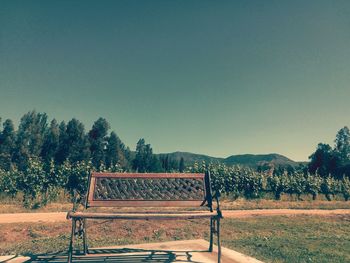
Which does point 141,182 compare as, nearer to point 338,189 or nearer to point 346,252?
point 346,252

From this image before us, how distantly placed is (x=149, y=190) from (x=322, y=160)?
7003 centimetres

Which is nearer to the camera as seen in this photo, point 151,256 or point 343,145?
point 151,256

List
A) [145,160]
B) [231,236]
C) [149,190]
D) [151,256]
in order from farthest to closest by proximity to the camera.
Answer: [145,160] < [231,236] < [149,190] < [151,256]

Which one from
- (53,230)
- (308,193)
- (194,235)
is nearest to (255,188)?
(308,193)

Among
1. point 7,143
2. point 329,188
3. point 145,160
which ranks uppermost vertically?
point 7,143

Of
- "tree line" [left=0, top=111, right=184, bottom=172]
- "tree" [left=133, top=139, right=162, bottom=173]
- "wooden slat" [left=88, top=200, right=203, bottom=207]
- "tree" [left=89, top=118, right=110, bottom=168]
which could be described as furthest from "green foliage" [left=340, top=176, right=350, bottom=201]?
"tree" [left=89, top=118, right=110, bottom=168]

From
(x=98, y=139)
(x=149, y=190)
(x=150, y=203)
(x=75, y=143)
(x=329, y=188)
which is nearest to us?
(x=150, y=203)

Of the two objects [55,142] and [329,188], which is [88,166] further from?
[55,142]

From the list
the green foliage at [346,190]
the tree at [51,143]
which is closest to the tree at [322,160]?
the green foliage at [346,190]

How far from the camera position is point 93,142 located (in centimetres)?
6519

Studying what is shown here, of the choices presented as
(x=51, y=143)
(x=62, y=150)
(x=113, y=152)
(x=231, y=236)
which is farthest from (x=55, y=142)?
(x=231, y=236)

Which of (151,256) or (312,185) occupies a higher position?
(312,185)

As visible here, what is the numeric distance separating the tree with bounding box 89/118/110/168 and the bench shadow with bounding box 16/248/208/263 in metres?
60.1

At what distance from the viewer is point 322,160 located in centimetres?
6475
